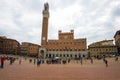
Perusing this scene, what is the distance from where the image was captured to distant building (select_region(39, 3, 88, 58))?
73.7 m

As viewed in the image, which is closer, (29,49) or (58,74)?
(58,74)

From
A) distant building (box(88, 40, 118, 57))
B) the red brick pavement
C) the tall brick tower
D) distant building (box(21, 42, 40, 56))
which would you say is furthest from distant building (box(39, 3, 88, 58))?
the red brick pavement

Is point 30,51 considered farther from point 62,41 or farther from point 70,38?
point 70,38

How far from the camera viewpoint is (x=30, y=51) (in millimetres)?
78812

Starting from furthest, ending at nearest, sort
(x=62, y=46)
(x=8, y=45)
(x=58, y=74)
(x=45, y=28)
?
(x=45, y=28) < (x=62, y=46) < (x=8, y=45) < (x=58, y=74)

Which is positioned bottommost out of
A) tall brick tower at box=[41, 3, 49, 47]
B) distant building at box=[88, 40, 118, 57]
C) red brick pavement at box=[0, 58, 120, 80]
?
red brick pavement at box=[0, 58, 120, 80]

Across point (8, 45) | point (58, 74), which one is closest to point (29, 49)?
point (8, 45)

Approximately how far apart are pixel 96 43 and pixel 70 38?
15716 millimetres

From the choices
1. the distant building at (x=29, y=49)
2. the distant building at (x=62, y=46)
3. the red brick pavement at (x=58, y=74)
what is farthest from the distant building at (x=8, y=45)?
the red brick pavement at (x=58, y=74)

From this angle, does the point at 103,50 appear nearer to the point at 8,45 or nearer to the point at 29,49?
the point at 29,49

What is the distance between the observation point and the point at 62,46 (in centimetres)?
7600

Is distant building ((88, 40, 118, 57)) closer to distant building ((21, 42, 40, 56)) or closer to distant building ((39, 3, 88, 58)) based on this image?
distant building ((39, 3, 88, 58))

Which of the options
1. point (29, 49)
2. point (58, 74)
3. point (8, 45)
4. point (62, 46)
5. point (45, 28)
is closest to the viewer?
point (58, 74)

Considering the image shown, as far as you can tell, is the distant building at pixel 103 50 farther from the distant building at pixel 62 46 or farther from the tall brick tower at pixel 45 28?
the tall brick tower at pixel 45 28
